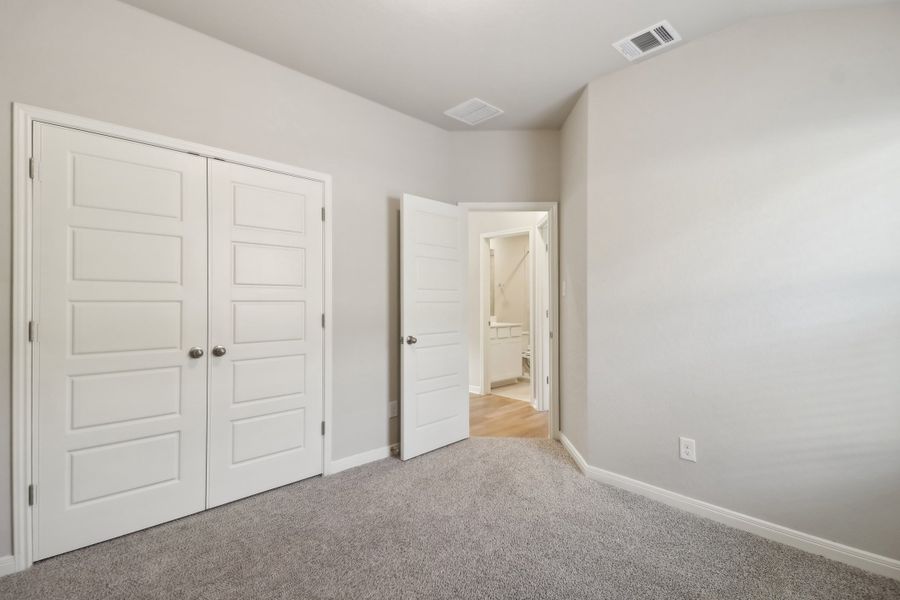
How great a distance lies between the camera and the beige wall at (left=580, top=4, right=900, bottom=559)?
Answer: 184cm

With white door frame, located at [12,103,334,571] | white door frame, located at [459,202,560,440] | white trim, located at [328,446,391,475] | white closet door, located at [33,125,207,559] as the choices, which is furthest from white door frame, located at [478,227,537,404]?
white door frame, located at [12,103,334,571]

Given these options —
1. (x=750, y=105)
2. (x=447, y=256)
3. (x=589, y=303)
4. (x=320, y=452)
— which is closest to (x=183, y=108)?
(x=447, y=256)

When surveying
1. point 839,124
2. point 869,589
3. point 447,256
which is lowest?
point 869,589

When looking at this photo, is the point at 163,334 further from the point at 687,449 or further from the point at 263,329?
the point at 687,449

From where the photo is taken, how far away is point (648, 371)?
249 centimetres

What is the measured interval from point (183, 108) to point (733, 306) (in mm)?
3176

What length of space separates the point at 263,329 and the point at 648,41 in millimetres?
2814

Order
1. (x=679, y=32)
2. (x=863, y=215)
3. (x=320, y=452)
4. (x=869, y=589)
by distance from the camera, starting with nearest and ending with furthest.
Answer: (x=869, y=589) → (x=863, y=215) → (x=679, y=32) → (x=320, y=452)

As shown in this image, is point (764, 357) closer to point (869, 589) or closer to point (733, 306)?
point (733, 306)

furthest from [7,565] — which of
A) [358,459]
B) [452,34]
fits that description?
[452,34]

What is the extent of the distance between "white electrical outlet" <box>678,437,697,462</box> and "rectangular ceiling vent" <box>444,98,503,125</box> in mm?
2635

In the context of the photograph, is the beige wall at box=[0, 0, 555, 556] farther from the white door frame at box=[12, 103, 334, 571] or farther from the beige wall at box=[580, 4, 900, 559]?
the beige wall at box=[580, 4, 900, 559]

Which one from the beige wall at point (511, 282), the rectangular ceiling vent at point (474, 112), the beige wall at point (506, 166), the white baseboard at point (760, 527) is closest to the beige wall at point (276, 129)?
the beige wall at point (506, 166)

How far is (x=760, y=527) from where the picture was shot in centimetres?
207
